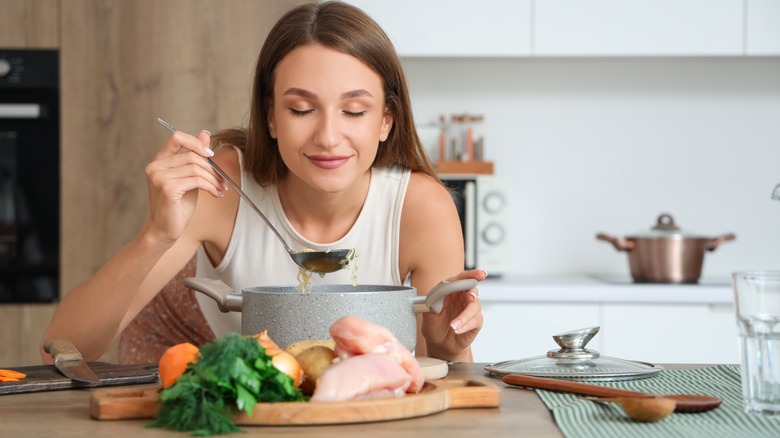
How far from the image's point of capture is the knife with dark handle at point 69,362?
109 cm

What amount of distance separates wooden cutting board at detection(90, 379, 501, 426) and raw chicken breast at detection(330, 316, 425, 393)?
0.03m

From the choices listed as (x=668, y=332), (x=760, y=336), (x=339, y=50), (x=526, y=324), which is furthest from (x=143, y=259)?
(x=668, y=332)

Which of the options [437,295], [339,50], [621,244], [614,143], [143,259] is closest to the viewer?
[437,295]

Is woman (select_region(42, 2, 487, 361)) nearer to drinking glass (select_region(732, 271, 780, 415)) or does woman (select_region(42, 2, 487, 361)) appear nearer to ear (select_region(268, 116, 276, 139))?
ear (select_region(268, 116, 276, 139))

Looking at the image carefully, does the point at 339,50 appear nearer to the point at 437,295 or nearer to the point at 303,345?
the point at 437,295

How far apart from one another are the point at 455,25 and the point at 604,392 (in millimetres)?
2270

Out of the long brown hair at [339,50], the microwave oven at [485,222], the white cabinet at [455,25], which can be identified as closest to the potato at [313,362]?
the long brown hair at [339,50]

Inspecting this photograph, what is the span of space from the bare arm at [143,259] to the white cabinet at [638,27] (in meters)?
1.85

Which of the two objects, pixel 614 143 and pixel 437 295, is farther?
pixel 614 143

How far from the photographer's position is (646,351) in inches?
111

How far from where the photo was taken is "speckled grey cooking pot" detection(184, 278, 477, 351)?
1.02 m

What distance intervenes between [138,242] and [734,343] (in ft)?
6.39

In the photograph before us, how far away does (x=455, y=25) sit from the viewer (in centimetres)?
308

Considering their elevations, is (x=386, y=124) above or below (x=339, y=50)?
below
